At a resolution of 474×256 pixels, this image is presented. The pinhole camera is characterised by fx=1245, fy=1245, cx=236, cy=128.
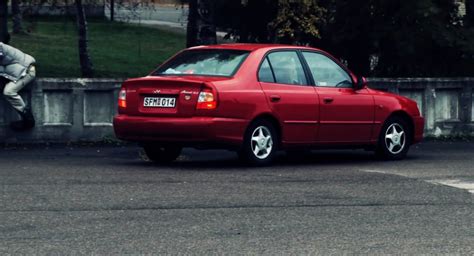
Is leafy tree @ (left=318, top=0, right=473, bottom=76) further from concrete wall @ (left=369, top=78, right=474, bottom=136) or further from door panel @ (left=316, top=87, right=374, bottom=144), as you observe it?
door panel @ (left=316, top=87, right=374, bottom=144)

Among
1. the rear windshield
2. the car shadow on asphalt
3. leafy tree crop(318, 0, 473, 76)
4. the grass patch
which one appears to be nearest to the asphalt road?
the car shadow on asphalt

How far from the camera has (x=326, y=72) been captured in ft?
49.6

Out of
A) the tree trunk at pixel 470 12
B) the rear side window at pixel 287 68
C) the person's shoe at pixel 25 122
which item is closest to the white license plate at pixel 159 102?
the rear side window at pixel 287 68

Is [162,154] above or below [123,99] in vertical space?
below

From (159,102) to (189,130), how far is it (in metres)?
0.55

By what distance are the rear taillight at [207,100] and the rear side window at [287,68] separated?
1.17 metres

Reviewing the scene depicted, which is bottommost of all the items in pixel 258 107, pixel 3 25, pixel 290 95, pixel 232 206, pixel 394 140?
pixel 232 206

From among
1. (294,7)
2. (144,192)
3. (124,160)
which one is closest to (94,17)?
(294,7)

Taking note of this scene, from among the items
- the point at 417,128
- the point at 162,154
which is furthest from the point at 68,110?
the point at 417,128

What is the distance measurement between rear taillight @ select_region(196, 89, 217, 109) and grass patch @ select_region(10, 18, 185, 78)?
42.5 feet

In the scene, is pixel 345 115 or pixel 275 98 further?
pixel 345 115

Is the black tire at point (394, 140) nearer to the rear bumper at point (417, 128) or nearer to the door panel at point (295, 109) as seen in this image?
the rear bumper at point (417, 128)

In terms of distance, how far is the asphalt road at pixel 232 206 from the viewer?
344 inches

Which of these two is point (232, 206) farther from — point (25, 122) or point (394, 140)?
point (25, 122)
